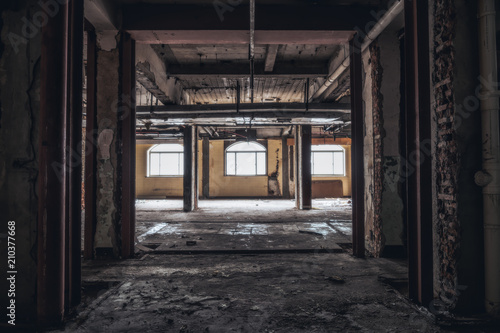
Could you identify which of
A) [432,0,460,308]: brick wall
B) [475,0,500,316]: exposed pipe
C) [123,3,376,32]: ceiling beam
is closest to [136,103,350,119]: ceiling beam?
[123,3,376,32]: ceiling beam

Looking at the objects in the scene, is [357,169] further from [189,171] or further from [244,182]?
[244,182]

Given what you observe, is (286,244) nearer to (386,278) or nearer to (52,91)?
(386,278)

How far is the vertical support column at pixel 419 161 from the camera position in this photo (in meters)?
1.92

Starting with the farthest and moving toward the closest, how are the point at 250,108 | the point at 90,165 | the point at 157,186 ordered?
the point at 157,186
the point at 250,108
the point at 90,165

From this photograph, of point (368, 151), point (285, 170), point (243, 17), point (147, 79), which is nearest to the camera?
point (243, 17)

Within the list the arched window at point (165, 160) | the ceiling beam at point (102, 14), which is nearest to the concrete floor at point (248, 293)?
the ceiling beam at point (102, 14)

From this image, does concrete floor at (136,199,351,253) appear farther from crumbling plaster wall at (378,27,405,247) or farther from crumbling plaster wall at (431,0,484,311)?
crumbling plaster wall at (431,0,484,311)

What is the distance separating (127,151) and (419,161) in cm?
295

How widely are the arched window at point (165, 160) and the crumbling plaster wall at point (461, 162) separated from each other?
12330 millimetres

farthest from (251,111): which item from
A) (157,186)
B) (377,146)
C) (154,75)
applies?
(157,186)

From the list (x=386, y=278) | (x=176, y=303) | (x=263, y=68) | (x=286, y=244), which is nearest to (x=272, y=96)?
(x=263, y=68)

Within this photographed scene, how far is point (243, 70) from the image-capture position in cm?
532

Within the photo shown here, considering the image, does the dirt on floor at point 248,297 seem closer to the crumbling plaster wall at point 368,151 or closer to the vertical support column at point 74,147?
the vertical support column at point 74,147

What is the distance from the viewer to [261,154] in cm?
1285
